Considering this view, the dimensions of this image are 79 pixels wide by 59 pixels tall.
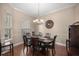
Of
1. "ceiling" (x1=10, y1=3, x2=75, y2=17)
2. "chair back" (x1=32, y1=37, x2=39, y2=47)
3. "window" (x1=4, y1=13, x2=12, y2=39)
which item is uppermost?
"ceiling" (x1=10, y1=3, x2=75, y2=17)

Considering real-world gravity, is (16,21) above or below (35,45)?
above

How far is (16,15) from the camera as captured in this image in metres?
2.09

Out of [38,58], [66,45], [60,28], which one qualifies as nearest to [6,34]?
[38,58]

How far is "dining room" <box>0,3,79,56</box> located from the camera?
2070 mm

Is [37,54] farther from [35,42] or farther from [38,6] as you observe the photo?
[38,6]

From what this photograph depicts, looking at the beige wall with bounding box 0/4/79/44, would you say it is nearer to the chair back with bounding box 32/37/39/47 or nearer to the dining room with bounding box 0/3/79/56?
the dining room with bounding box 0/3/79/56

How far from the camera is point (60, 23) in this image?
2.09 meters

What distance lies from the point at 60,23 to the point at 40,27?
39cm

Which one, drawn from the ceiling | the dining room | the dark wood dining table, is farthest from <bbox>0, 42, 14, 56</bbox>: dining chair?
the ceiling

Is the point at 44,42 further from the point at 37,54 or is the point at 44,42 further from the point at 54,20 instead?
the point at 54,20

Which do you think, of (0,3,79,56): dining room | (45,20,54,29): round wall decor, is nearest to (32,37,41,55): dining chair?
(0,3,79,56): dining room

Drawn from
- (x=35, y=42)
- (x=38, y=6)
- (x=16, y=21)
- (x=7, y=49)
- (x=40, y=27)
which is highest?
(x=38, y=6)

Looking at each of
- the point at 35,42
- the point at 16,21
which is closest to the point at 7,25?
the point at 16,21

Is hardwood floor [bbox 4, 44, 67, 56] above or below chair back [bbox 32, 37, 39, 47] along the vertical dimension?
below
